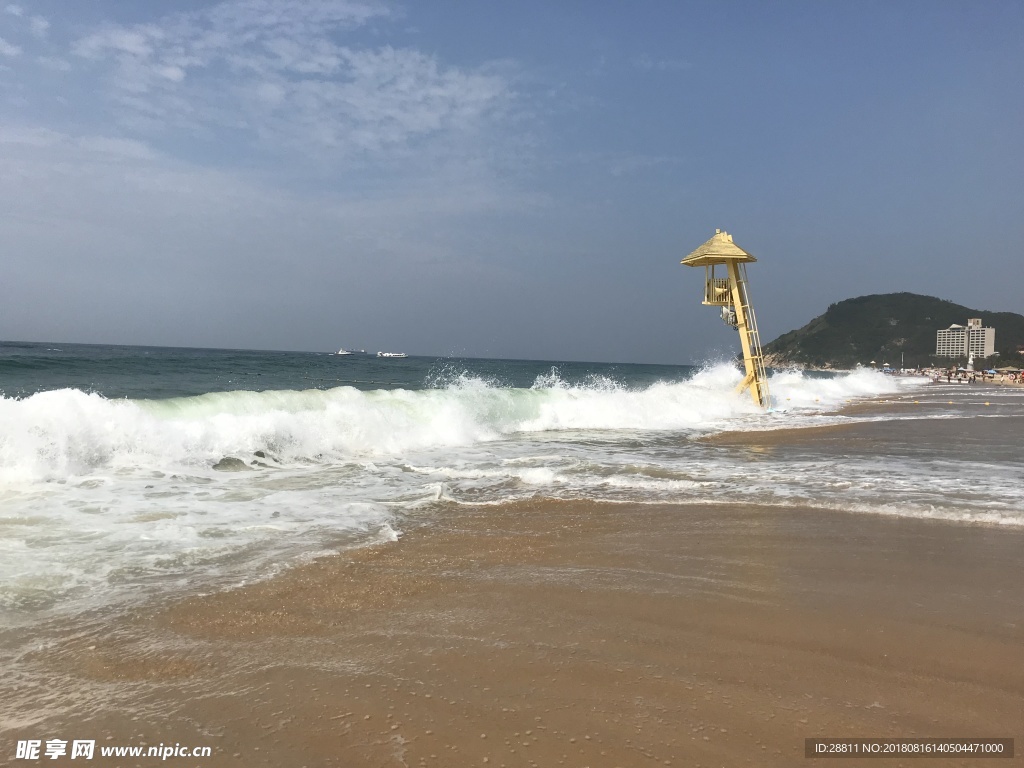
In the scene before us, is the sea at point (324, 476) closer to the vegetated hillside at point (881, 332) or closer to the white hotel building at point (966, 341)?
the vegetated hillside at point (881, 332)

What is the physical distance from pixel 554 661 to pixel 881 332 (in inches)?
6455

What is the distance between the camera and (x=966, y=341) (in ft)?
394

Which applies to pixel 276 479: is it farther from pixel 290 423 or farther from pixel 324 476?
pixel 290 423

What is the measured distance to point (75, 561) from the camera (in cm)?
470

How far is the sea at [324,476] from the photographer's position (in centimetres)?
487

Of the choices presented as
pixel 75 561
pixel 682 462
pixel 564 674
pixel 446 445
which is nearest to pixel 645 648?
pixel 564 674

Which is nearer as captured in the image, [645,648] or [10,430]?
[645,648]

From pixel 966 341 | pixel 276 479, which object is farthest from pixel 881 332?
pixel 276 479

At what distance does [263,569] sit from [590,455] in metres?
7.41

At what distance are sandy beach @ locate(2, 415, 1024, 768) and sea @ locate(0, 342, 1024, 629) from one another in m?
0.85

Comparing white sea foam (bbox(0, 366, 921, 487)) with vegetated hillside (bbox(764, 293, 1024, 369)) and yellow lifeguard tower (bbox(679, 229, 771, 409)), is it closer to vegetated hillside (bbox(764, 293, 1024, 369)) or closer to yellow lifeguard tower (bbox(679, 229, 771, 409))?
yellow lifeguard tower (bbox(679, 229, 771, 409))

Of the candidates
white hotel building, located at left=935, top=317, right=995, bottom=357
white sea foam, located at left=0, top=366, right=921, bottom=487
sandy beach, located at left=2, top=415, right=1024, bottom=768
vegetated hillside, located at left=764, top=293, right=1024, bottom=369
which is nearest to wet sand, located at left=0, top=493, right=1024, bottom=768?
sandy beach, located at left=2, top=415, right=1024, bottom=768

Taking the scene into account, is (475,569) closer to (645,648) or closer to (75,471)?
(645,648)

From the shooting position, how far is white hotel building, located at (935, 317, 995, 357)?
116 m
